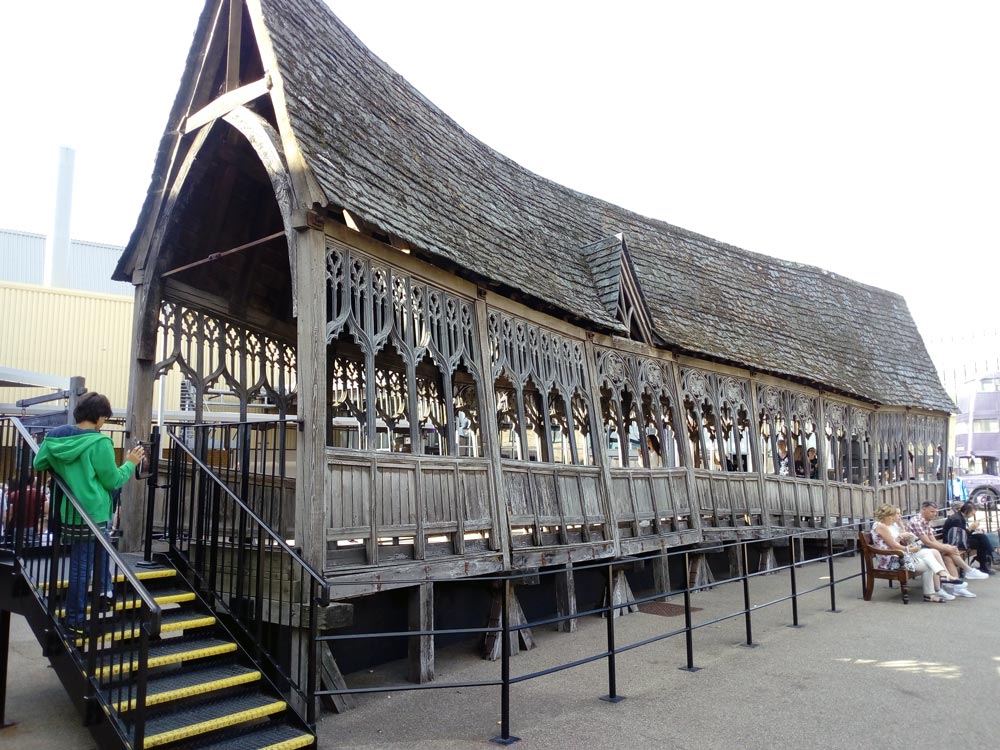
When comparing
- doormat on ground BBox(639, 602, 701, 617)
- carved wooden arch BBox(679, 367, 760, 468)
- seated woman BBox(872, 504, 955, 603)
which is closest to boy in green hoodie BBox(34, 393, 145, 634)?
doormat on ground BBox(639, 602, 701, 617)

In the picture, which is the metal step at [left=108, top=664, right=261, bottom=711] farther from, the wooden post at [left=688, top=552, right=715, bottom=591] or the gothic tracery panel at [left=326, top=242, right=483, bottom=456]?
the wooden post at [left=688, top=552, right=715, bottom=591]

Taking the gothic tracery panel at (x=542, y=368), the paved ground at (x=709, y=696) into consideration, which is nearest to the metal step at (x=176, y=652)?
the paved ground at (x=709, y=696)

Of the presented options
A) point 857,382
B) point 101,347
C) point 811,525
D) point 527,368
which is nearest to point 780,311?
point 857,382

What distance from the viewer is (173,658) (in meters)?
5.57

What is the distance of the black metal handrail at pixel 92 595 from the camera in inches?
189

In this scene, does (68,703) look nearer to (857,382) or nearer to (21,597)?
(21,597)

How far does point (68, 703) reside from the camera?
7223 mm

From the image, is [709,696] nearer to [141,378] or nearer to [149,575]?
[149,575]

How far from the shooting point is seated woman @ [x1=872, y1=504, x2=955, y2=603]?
460 inches

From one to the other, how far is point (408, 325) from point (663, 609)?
6683mm

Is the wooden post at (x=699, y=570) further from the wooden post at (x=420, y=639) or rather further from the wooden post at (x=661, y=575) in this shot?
the wooden post at (x=420, y=639)

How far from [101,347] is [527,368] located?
21.7 metres

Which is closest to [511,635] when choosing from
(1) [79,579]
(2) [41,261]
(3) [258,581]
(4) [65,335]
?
(3) [258,581]

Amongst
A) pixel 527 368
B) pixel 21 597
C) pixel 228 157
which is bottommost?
pixel 21 597
